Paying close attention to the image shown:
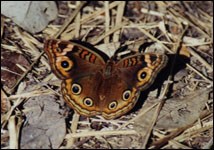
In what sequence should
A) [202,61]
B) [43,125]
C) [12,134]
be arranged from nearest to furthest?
1. [12,134]
2. [43,125]
3. [202,61]

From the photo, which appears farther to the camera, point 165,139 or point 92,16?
point 92,16

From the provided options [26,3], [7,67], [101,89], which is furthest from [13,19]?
[101,89]

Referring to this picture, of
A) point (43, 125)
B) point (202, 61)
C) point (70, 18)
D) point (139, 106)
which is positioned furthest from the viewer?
point (70, 18)

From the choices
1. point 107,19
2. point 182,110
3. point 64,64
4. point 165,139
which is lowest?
point 165,139

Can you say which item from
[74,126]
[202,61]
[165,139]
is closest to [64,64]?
[74,126]

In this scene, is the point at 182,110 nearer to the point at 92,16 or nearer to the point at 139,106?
the point at 139,106

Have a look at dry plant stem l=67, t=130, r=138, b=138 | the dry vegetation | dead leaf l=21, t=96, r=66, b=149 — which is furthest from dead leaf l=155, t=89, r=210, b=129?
dead leaf l=21, t=96, r=66, b=149

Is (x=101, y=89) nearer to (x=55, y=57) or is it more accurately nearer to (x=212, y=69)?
(x=55, y=57)

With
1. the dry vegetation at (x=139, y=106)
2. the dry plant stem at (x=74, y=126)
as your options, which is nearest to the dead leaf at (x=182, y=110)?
the dry vegetation at (x=139, y=106)
